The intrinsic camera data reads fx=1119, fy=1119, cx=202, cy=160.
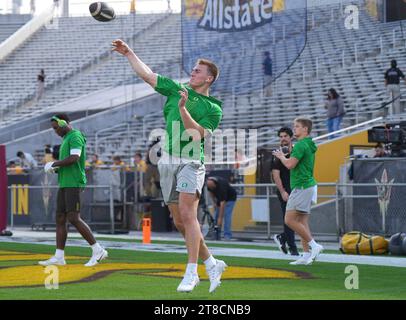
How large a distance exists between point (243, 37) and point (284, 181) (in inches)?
246

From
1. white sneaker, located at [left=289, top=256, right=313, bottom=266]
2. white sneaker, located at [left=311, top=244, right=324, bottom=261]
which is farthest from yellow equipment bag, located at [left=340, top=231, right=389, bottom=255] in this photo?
white sneaker, located at [left=289, top=256, right=313, bottom=266]

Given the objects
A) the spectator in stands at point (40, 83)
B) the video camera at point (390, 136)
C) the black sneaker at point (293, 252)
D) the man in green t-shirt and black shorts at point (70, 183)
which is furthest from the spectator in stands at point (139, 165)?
the spectator in stands at point (40, 83)

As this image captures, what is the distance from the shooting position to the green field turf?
9.19 meters

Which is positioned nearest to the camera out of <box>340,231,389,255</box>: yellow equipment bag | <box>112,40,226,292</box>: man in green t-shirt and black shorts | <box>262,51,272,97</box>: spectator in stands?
<box>112,40,226,292</box>: man in green t-shirt and black shorts

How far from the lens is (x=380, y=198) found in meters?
18.6

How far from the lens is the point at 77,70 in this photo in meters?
41.8

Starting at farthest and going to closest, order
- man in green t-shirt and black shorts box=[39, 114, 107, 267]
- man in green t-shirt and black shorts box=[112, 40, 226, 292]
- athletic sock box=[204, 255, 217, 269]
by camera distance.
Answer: man in green t-shirt and black shorts box=[39, 114, 107, 267]
athletic sock box=[204, 255, 217, 269]
man in green t-shirt and black shorts box=[112, 40, 226, 292]

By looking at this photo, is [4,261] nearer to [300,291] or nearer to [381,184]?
[300,291]

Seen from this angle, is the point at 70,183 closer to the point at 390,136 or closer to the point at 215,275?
the point at 215,275

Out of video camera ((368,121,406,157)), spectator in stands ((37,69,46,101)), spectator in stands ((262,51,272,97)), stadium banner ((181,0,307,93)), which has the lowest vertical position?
video camera ((368,121,406,157))

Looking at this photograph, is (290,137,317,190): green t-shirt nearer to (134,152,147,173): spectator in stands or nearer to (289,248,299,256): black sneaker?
(289,248,299,256): black sneaker

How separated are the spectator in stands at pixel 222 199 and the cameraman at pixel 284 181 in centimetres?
489

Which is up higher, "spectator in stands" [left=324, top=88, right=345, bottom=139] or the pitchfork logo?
"spectator in stands" [left=324, top=88, right=345, bottom=139]

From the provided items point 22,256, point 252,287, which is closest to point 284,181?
point 22,256
